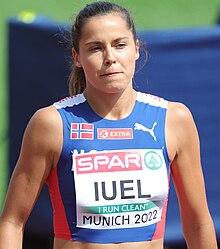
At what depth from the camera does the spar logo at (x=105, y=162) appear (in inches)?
167

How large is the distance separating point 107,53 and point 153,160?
46 cm

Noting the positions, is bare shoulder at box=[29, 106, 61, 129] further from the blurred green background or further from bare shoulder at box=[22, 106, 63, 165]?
the blurred green background

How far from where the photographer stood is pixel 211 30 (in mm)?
6980

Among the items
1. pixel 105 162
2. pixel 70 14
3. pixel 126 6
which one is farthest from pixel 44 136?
pixel 126 6

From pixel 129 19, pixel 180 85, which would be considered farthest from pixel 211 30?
pixel 129 19

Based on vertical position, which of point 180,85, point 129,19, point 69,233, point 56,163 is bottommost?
point 69,233

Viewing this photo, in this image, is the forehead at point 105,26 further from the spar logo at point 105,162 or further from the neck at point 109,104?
the spar logo at point 105,162

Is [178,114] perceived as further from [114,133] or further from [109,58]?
[109,58]

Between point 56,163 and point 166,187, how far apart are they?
1.44ft

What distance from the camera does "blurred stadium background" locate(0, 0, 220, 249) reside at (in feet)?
25.8

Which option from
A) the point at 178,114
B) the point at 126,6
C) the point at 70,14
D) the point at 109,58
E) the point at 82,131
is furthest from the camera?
the point at 126,6

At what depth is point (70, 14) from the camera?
25.9 feet

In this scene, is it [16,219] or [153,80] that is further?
[153,80]

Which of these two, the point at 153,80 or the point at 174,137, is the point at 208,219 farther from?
the point at 153,80
